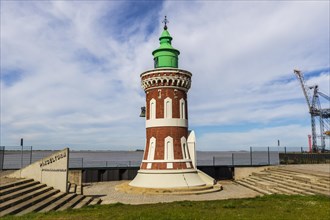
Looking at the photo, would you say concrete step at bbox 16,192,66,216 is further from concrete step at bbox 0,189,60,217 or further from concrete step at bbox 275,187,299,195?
concrete step at bbox 275,187,299,195

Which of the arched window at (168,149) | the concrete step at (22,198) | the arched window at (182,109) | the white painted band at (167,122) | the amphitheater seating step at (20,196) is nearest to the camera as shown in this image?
the concrete step at (22,198)

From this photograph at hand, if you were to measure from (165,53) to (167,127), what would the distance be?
269 inches

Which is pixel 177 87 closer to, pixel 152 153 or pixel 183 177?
pixel 152 153

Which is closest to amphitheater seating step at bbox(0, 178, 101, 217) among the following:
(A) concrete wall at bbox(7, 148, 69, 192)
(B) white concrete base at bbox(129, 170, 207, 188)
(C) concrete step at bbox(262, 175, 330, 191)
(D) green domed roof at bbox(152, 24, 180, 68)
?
(A) concrete wall at bbox(7, 148, 69, 192)

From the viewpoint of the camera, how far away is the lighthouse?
988 inches

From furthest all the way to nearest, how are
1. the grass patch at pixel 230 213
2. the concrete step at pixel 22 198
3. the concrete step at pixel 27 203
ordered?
the concrete step at pixel 22 198 < the concrete step at pixel 27 203 < the grass patch at pixel 230 213

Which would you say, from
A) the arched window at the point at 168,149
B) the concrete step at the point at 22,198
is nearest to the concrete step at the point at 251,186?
the arched window at the point at 168,149

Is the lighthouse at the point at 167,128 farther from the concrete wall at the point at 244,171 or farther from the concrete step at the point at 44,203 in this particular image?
the concrete step at the point at 44,203

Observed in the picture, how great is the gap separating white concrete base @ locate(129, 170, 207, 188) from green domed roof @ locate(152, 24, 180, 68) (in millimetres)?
9677

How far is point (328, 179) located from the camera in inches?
835

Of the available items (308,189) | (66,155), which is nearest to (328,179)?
(308,189)

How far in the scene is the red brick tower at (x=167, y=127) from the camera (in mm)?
25078

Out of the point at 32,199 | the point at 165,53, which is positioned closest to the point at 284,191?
the point at 165,53

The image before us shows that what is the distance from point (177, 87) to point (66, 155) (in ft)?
37.7
